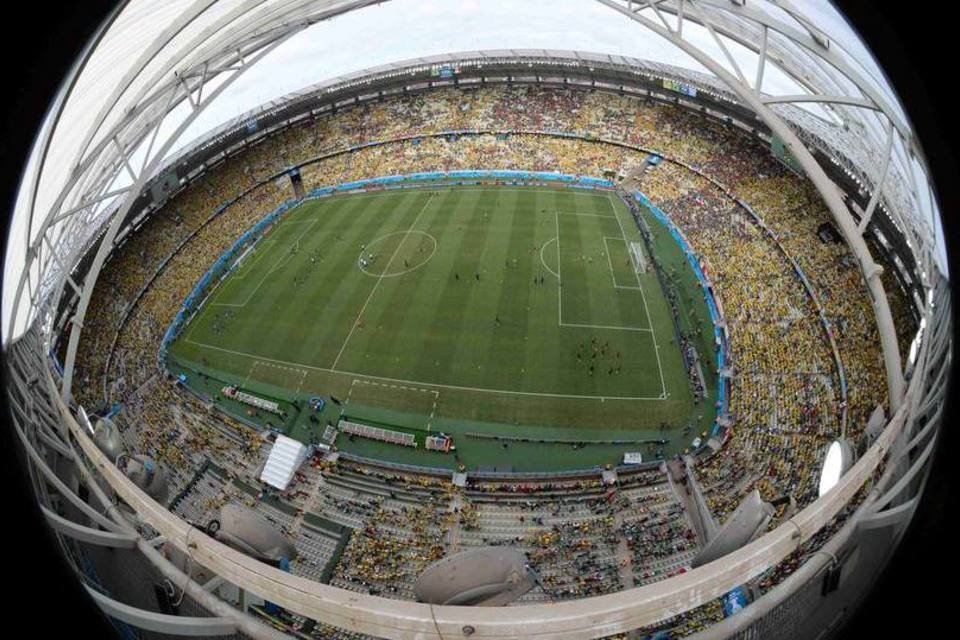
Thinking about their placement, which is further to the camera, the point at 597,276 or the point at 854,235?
the point at 597,276

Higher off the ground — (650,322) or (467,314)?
(650,322)

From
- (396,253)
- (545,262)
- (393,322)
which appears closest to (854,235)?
(545,262)

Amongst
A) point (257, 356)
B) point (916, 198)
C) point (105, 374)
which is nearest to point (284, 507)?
point (257, 356)

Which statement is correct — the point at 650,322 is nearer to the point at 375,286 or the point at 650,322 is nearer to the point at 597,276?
the point at 597,276

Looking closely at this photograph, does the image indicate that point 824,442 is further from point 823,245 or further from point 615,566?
point 823,245

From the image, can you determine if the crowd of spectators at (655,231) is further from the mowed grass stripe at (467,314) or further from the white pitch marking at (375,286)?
the white pitch marking at (375,286)
